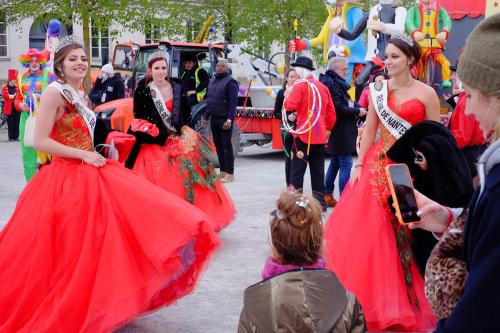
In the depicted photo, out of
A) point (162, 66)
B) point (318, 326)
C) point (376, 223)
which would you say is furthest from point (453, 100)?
point (318, 326)

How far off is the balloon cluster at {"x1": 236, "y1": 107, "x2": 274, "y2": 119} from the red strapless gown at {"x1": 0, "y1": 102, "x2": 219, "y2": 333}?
28.8ft

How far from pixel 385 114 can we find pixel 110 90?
36.2ft

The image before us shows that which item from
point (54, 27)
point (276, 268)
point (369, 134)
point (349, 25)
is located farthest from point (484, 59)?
point (349, 25)

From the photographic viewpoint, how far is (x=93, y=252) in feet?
14.0

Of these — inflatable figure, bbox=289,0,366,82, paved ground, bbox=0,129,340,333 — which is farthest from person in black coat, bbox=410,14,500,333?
inflatable figure, bbox=289,0,366,82

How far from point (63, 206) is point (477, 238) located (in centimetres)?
312

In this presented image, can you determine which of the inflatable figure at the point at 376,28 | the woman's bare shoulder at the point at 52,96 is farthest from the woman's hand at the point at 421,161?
the inflatable figure at the point at 376,28

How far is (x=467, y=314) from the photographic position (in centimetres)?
166

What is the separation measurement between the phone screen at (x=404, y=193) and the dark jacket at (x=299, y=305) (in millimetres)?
361

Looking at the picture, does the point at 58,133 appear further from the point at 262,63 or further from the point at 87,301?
the point at 262,63

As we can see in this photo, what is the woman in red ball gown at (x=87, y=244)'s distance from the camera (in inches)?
165

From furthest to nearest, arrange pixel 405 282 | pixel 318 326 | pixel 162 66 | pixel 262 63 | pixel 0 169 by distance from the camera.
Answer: pixel 262 63, pixel 0 169, pixel 162 66, pixel 405 282, pixel 318 326

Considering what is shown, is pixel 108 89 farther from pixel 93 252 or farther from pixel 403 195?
pixel 403 195

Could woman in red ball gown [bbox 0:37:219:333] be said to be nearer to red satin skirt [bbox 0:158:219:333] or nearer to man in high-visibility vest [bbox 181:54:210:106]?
red satin skirt [bbox 0:158:219:333]
